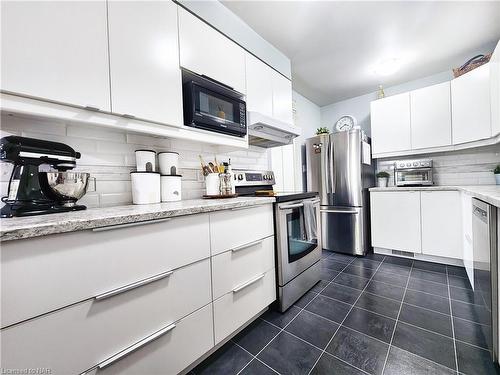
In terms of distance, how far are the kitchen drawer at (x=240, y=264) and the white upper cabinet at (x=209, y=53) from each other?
1292 mm

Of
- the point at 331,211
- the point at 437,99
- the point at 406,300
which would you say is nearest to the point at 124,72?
the point at 406,300

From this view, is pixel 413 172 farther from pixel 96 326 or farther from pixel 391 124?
pixel 96 326

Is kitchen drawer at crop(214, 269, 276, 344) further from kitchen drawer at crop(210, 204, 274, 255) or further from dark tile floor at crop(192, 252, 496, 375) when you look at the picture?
kitchen drawer at crop(210, 204, 274, 255)

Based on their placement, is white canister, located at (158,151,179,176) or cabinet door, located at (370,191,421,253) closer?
white canister, located at (158,151,179,176)

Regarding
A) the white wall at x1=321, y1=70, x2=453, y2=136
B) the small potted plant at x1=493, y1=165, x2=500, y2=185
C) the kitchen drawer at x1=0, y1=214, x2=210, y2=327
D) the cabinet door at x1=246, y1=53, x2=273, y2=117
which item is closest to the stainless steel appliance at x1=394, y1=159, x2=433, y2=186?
the small potted plant at x1=493, y1=165, x2=500, y2=185

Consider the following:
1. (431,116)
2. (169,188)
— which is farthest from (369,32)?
(169,188)

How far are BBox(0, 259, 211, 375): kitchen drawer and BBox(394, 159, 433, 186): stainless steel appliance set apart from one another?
3.05 metres

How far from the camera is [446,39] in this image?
2.14 meters

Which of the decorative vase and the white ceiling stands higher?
the white ceiling

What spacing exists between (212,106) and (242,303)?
4.57ft

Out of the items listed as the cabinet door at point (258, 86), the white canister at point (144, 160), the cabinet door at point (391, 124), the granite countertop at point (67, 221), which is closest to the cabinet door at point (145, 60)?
the white canister at point (144, 160)

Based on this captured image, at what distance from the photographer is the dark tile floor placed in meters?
1.08

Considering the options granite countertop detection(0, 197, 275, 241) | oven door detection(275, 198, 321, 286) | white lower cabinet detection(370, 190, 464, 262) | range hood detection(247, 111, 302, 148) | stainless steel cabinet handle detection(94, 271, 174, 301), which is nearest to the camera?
granite countertop detection(0, 197, 275, 241)

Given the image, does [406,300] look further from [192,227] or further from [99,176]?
[99,176]
